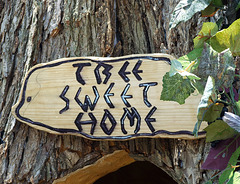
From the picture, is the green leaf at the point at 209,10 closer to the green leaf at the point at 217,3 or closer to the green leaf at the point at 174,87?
the green leaf at the point at 217,3

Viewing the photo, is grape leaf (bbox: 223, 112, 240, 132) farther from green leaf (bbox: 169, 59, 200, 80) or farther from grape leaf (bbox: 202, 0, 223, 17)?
grape leaf (bbox: 202, 0, 223, 17)

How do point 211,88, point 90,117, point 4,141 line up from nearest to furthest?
point 211,88 < point 90,117 < point 4,141

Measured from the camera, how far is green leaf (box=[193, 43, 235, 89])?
0.81 metres

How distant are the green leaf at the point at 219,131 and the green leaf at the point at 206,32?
22 cm

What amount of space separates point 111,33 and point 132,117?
370 mm

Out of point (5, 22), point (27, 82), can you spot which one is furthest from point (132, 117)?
point (5, 22)

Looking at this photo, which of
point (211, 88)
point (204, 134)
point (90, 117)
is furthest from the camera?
point (90, 117)

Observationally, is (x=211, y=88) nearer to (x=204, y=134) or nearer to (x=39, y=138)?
(x=204, y=134)

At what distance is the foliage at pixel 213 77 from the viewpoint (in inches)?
31.4

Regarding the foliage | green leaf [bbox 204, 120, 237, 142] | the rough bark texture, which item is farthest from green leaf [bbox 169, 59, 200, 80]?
the rough bark texture

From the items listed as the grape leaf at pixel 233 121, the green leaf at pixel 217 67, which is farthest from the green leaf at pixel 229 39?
the grape leaf at pixel 233 121

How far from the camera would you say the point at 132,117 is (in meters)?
1.18

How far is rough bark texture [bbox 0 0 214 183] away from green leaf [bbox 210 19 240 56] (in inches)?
11.3

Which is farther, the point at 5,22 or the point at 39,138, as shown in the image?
the point at 5,22
